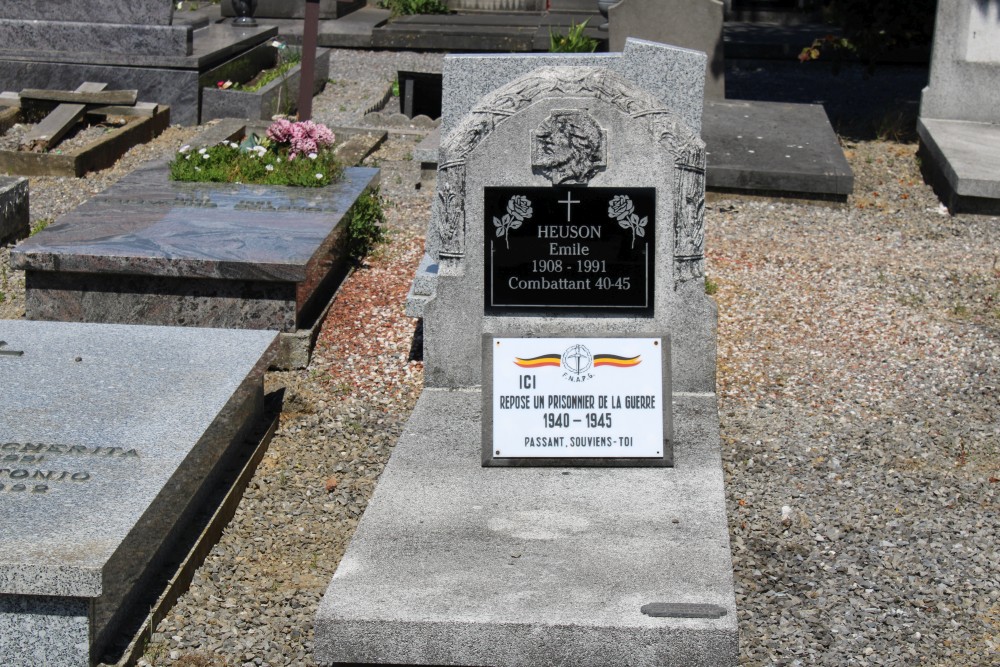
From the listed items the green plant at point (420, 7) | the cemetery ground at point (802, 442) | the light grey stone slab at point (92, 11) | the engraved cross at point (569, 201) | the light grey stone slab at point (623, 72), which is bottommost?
the cemetery ground at point (802, 442)

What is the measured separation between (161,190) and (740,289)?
3.48 meters

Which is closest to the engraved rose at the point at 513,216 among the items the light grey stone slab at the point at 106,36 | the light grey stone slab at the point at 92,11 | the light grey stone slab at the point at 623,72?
the light grey stone slab at the point at 623,72

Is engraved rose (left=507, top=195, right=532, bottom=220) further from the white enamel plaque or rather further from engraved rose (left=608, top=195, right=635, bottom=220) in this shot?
the white enamel plaque

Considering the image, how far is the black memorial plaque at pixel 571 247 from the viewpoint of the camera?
184 inches

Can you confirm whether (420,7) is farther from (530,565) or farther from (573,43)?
(530,565)

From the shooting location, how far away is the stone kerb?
460 cm

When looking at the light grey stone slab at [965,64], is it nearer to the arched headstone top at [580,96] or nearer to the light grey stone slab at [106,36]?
the light grey stone slab at [106,36]

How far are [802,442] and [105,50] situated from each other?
836 cm

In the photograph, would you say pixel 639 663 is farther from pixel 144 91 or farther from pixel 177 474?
pixel 144 91

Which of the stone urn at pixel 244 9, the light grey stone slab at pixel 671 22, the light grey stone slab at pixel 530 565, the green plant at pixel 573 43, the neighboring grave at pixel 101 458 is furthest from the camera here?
the stone urn at pixel 244 9

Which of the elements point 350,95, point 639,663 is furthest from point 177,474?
point 350,95

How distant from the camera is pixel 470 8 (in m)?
19.0

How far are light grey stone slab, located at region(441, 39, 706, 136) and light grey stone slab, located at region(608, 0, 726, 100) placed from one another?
4.72 meters

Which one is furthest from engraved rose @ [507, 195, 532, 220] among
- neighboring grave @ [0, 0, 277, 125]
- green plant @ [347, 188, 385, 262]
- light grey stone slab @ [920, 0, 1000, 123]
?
neighboring grave @ [0, 0, 277, 125]
